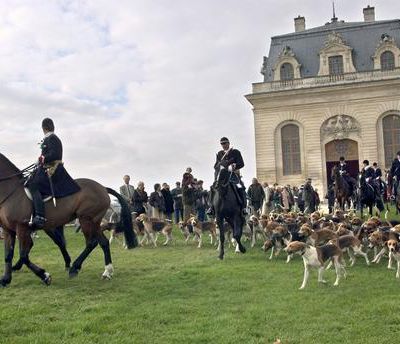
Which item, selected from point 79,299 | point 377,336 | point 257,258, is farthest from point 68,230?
point 377,336

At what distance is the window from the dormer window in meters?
3.42

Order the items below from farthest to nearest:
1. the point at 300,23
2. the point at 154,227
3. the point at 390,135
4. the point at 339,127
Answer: the point at 300,23 < the point at 339,127 < the point at 390,135 < the point at 154,227

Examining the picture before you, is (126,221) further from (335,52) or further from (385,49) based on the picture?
(385,49)

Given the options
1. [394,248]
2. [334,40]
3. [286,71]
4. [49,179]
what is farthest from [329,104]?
[49,179]

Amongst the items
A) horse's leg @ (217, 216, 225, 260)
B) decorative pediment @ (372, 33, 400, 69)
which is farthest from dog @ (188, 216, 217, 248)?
decorative pediment @ (372, 33, 400, 69)

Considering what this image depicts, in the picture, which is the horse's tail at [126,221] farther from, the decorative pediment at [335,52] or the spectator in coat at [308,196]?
the decorative pediment at [335,52]

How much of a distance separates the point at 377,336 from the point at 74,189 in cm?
674

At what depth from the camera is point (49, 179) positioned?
10.9 meters

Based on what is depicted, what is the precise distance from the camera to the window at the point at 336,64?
4659 centimetres

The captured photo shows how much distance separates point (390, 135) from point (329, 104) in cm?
553

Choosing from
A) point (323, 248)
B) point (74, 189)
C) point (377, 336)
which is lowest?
point (377, 336)

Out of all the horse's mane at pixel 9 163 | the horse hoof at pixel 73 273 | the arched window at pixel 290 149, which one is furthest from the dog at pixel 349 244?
the arched window at pixel 290 149

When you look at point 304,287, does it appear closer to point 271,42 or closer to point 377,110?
point 377,110

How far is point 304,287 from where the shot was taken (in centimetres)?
981
